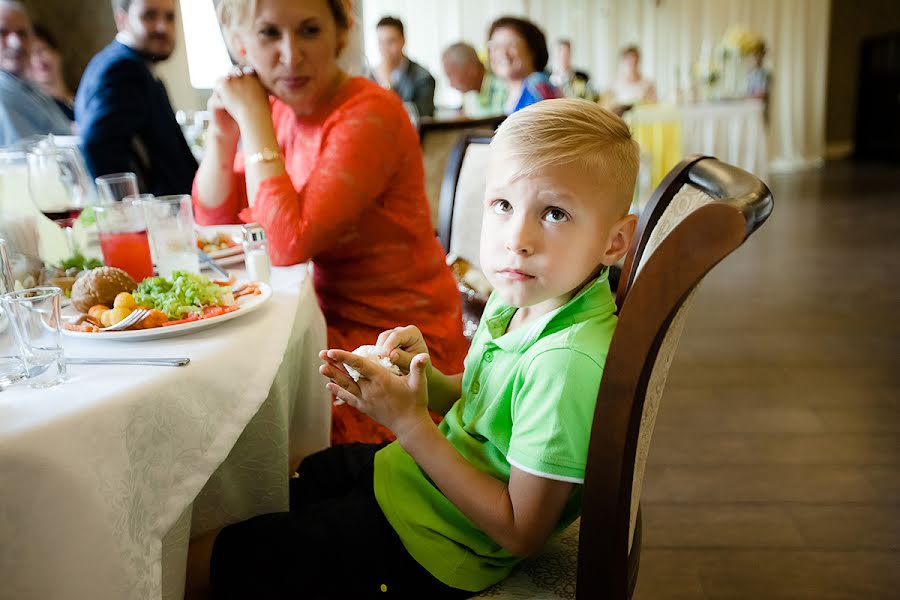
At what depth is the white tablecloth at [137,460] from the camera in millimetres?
650

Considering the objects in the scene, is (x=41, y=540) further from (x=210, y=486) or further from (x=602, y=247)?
(x=602, y=247)

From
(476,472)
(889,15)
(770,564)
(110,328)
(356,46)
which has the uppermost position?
(889,15)

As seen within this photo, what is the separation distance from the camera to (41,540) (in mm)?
653

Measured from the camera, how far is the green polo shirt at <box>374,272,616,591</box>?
0.76 meters

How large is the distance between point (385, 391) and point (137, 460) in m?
0.27

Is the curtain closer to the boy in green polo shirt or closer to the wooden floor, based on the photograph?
the wooden floor

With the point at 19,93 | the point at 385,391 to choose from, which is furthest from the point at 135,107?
the point at 385,391

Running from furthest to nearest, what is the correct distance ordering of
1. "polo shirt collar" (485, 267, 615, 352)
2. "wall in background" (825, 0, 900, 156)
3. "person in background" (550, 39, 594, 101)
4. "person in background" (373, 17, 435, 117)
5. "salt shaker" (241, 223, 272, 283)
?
"wall in background" (825, 0, 900, 156) → "person in background" (550, 39, 594, 101) → "person in background" (373, 17, 435, 117) → "salt shaker" (241, 223, 272, 283) → "polo shirt collar" (485, 267, 615, 352)

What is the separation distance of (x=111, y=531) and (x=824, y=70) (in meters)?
11.7

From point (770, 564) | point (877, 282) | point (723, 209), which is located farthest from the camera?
point (877, 282)

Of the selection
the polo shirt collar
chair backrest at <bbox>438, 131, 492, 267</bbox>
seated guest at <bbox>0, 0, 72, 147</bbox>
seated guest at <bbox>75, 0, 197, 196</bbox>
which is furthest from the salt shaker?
seated guest at <bbox>0, 0, 72, 147</bbox>

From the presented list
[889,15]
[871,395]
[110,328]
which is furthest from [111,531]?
[889,15]

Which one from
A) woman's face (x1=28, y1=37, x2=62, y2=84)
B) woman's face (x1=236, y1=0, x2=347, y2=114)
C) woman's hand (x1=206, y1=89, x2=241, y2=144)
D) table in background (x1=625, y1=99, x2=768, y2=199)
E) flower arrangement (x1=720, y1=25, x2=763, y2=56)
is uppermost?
flower arrangement (x1=720, y1=25, x2=763, y2=56)

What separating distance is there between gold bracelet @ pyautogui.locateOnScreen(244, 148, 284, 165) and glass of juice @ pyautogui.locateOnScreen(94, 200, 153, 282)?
0.82 feet
